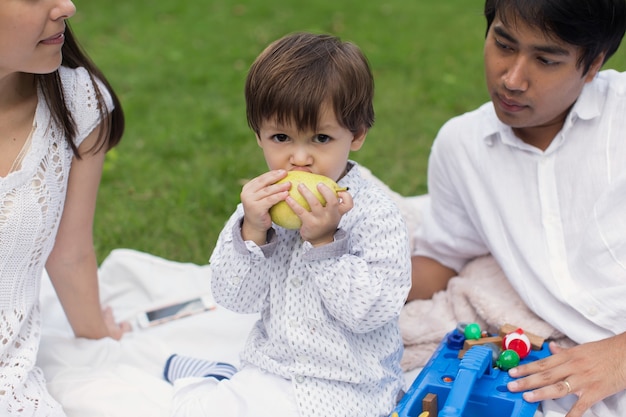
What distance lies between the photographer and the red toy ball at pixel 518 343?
7.93 ft

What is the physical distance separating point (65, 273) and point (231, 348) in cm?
64

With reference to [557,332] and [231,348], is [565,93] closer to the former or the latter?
[557,332]

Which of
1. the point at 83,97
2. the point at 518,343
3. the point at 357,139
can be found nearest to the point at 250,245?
the point at 357,139

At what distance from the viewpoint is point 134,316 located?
3102 millimetres

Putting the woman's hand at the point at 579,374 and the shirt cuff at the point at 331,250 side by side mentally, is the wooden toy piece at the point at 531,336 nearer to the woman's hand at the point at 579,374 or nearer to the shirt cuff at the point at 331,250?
the woman's hand at the point at 579,374

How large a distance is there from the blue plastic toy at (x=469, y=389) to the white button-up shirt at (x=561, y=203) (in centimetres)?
37

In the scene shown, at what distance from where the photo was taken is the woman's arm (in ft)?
8.27

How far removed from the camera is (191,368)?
262 cm

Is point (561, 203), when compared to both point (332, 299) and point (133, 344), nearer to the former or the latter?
point (332, 299)

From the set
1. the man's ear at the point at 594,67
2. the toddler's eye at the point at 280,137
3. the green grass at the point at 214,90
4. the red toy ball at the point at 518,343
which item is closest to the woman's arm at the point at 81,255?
the toddler's eye at the point at 280,137

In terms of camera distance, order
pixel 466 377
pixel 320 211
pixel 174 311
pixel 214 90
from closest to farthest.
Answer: pixel 320 211 < pixel 466 377 < pixel 174 311 < pixel 214 90

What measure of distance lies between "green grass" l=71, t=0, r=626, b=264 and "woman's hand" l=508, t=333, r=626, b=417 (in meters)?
1.85

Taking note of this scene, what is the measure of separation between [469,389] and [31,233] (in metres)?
1.31

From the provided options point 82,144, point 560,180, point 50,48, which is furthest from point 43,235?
point 560,180
